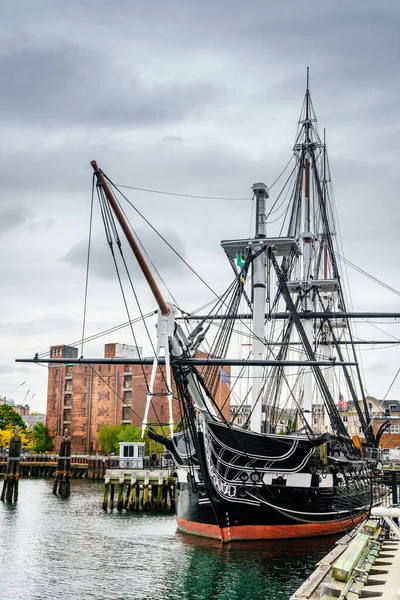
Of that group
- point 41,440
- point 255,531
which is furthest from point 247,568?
point 41,440

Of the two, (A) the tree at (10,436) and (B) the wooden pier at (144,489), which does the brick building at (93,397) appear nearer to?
(A) the tree at (10,436)

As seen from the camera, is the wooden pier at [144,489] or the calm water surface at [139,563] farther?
the wooden pier at [144,489]

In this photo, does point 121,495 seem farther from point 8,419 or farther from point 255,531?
point 8,419

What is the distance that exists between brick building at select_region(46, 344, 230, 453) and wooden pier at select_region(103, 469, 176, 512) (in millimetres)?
41766

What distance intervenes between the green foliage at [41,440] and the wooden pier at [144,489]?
5389cm

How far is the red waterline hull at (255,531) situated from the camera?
90.6 feet

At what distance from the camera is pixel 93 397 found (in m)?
96.6

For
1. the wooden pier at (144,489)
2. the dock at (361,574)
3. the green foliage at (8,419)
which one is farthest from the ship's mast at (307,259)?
the green foliage at (8,419)

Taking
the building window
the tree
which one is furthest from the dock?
the tree

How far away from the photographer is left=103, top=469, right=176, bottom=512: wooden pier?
44.3 m

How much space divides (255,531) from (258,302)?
32.9ft

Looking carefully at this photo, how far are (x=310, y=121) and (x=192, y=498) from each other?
24.7m

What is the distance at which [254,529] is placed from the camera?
28016mm

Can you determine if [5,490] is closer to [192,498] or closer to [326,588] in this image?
[192,498]
